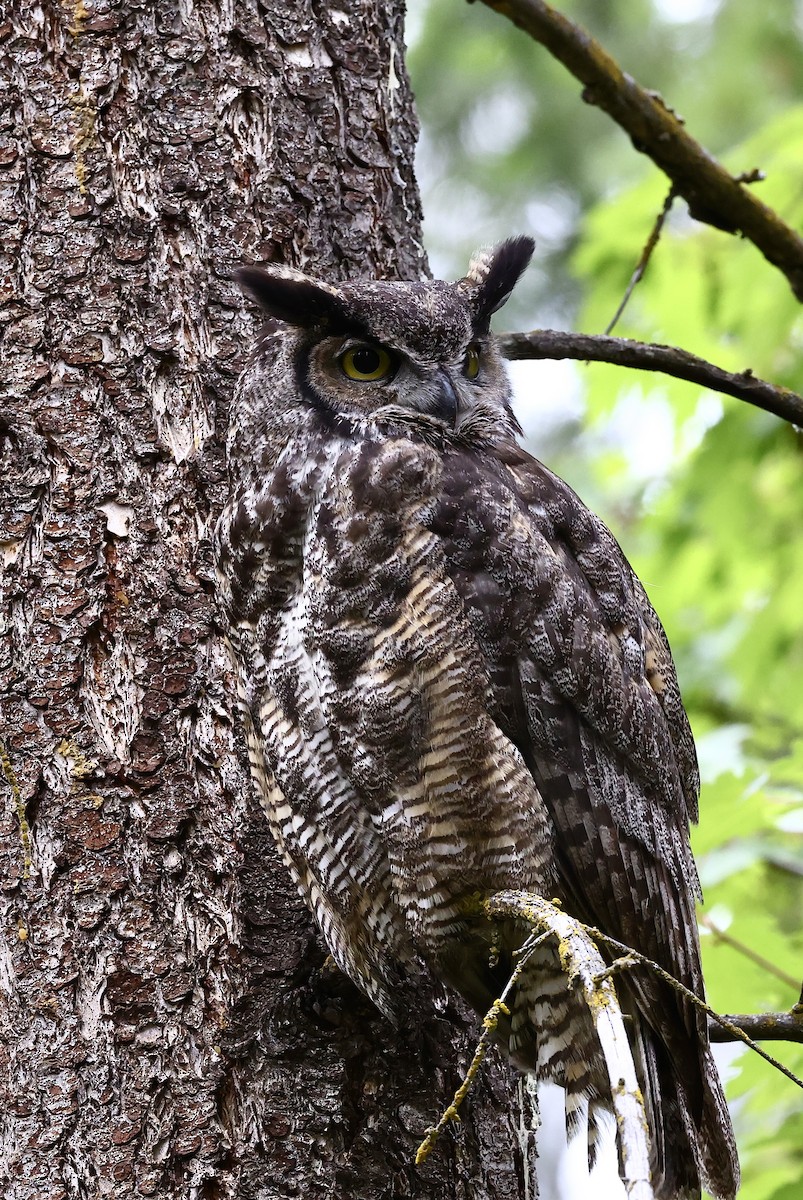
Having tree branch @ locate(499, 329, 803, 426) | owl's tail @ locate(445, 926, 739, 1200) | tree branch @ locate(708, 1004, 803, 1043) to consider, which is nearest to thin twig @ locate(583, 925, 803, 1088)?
tree branch @ locate(708, 1004, 803, 1043)

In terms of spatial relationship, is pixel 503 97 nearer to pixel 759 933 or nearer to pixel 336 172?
pixel 336 172

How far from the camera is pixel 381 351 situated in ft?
7.65

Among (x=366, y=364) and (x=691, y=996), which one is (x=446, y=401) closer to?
(x=366, y=364)

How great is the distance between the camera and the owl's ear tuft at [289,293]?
2.18 meters

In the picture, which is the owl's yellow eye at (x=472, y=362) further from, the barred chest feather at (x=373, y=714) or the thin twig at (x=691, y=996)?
the thin twig at (x=691, y=996)

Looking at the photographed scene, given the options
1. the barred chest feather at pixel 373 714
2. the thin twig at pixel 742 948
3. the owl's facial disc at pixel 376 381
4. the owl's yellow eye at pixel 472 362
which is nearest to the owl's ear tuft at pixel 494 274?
the owl's yellow eye at pixel 472 362

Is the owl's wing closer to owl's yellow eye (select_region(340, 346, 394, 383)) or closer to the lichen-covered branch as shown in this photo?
owl's yellow eye (select_region(340, 346, 394, 383))

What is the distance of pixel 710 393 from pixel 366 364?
189 centimetres

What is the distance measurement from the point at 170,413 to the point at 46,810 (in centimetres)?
77

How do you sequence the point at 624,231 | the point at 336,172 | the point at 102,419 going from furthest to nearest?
the point at 624,231 → the point at 336,172 → the point at 102,419

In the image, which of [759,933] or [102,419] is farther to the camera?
[759,933]

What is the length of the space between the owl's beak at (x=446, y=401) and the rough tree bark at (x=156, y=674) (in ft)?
1.35

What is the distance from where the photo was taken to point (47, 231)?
230 centimetres

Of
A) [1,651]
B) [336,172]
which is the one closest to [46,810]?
[1,651]
